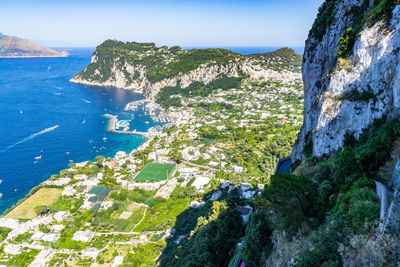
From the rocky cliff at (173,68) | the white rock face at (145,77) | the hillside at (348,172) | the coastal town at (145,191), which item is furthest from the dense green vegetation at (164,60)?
the hillside at (348,172)

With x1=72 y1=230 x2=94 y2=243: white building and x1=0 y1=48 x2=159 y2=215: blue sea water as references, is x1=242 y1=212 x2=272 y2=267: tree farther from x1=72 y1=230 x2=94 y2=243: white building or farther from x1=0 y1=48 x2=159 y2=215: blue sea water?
x1=0 y1=48 x2=159 y2=215: blue sea water

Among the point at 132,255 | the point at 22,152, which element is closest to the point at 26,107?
the point at 22,152

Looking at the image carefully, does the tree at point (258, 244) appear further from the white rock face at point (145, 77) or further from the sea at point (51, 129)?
the white rock face at point (145, 77)

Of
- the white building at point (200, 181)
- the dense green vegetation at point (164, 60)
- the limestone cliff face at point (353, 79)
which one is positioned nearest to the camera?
the limestone cliff face at point (353, 79)

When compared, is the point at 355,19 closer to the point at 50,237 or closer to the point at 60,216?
the point at 50,237

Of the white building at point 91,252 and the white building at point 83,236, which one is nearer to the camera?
the white building at point 91,252

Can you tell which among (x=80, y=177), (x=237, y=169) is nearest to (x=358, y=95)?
(x=237, y=169)

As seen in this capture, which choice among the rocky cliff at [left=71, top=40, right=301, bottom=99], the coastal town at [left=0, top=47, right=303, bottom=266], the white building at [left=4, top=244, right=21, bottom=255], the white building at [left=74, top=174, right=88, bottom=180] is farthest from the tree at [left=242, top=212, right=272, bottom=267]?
Result: the rocky cliff at [left=71, top=40, right=301, bottom=99]
